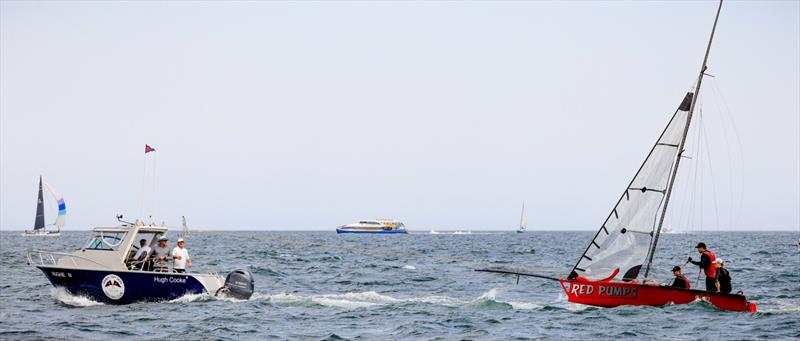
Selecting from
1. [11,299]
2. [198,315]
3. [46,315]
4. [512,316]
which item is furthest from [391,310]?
[11,299]

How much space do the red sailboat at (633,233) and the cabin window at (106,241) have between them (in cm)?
1353

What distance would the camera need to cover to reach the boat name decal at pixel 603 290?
93.5 feet

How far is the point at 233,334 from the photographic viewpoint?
2414 centimetres

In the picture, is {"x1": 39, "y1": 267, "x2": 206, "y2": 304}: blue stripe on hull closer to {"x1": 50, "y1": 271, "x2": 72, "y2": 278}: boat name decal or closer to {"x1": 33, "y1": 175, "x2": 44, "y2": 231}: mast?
{"x1": 50, "y1": 271, "x2": 72, "y2": 278}: boat name decal

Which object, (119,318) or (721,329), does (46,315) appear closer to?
(119,318)

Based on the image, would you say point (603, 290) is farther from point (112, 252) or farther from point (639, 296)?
point (112, 252)

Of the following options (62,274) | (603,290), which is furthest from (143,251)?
(603,290)

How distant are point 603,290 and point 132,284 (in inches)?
628

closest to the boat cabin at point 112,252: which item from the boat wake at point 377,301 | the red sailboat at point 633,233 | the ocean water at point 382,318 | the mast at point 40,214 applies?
the ocean water at point 382,318

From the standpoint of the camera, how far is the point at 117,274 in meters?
28.7

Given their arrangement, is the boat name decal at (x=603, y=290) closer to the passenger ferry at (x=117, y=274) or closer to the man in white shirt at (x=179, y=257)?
the passenger ferry at (x=117, y=274)

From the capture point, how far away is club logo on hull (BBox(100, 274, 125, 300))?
28.7 metres

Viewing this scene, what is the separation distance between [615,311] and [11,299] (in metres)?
22.4

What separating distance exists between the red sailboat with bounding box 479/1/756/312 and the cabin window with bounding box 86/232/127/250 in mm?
13528
